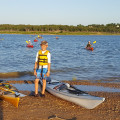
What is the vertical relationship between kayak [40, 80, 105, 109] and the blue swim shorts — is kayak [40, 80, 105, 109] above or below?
below

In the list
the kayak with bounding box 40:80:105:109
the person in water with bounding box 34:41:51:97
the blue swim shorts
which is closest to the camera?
the kayak with bounding box 40:80:105:109

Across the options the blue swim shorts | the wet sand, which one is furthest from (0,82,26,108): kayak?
the blue swim shorts

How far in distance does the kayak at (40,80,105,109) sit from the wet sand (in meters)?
0.16

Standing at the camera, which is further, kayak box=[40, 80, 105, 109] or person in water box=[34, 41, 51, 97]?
person in water box=[34, 41, 51, 97]

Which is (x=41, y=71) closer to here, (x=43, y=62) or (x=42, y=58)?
(x=43, y=62)

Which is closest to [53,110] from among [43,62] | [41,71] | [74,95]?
[74,95]

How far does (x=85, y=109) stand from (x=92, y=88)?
3306 mm

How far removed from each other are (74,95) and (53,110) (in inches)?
33.9

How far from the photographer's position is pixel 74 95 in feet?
22.8

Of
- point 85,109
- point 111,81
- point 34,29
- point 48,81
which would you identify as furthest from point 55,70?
point 34,29

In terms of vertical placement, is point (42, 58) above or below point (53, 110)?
above

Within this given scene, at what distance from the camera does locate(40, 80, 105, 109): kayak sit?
635 cm

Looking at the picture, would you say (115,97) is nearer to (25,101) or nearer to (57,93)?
(57,93)

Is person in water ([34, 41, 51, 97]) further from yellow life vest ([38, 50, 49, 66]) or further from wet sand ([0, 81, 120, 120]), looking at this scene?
wet sand ([0, 81, 120, 120])
